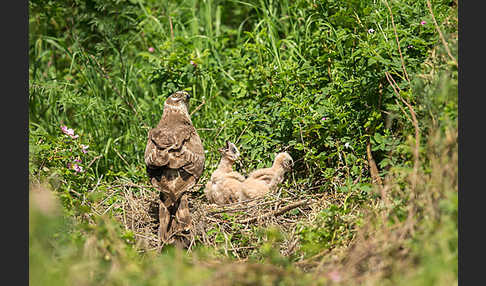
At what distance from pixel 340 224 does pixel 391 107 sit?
109 centimetres

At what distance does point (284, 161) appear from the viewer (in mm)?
5039

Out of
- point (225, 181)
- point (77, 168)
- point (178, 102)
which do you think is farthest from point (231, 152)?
point (77, 168)

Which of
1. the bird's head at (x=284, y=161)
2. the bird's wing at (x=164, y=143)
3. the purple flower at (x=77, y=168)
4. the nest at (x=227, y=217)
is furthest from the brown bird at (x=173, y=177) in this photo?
the purple flower at (x=77, y=168)

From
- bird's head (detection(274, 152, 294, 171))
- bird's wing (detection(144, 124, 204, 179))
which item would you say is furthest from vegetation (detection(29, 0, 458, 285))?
bird's wing (detection(144, 124, 204, 179))

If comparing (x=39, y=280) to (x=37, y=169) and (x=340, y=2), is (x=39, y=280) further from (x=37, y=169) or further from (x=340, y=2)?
(x=340, y=2)

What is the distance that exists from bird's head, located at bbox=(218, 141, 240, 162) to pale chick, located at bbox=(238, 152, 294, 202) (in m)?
0.29

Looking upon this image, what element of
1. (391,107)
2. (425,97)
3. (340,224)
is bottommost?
(340,224)

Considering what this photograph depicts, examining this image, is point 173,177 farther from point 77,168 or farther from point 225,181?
point 77,168

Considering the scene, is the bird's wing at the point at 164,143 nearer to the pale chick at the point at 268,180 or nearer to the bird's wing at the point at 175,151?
the bird's wing at the point at 175,151

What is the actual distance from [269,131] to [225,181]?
2.30 ft

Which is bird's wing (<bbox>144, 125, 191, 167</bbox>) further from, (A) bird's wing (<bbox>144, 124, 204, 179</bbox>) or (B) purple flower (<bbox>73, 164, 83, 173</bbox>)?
(B) purple flower (<bbox>73, 164, 83, 173</bbox>)

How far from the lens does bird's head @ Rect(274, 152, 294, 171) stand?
5.04m

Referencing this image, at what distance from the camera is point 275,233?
Result: 10.8ft

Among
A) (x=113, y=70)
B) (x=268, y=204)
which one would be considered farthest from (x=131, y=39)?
(x=268, y=204)
